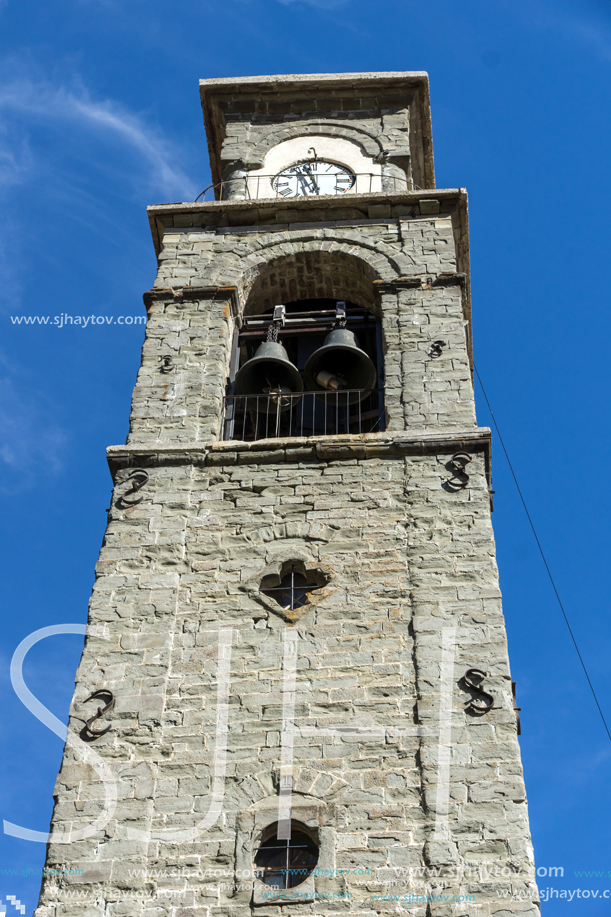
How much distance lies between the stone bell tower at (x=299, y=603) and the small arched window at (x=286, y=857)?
0.01 meters

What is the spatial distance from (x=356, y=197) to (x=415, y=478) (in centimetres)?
434

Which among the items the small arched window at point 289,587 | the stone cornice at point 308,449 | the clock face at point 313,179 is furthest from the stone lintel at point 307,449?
the clock face at point 313,179

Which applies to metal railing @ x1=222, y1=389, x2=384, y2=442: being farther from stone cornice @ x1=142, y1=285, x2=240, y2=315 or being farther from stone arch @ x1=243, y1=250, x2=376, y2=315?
stone arch @ x1=243, y1=250, x2=376, y2=315

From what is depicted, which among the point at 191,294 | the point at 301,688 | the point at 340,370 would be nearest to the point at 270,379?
the point at 340,370

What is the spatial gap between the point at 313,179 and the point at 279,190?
1.36 ft

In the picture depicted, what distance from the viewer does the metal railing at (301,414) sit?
1177 centimetres

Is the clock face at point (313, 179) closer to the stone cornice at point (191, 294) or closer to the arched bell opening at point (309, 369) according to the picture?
the arched bell opening at point (309, 369)

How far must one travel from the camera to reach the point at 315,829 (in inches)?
327

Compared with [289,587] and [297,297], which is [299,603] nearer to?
[289,587]

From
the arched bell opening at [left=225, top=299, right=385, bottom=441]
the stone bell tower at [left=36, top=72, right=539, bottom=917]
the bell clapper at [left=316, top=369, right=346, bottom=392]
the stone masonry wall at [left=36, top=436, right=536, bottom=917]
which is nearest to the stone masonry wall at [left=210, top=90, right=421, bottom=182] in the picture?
the stone bell tower at [left=36, top=72, right=539, bottom=917]

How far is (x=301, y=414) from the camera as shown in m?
12.0

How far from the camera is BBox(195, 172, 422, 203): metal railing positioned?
14.7m

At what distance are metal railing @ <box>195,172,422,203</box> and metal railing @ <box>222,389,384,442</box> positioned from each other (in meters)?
3.33

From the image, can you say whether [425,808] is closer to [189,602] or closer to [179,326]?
[189,602]
